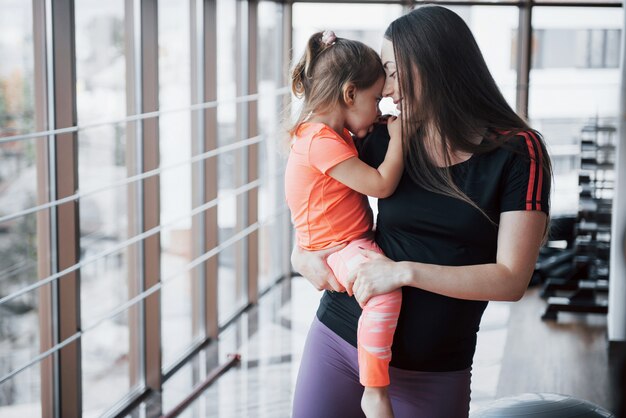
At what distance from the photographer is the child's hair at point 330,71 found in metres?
1.83

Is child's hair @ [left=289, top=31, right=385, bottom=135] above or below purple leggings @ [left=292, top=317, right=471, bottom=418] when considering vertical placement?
above

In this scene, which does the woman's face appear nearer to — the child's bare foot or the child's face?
the child's face

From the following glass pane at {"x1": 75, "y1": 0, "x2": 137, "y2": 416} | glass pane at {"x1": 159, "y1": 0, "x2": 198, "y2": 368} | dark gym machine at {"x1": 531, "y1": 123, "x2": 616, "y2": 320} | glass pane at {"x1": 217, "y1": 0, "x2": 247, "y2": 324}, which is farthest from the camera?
dark gym machine at {"x1": 531, "y1": 123, "x2": 616, "y2": 320}

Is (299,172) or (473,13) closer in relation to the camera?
(299,172)

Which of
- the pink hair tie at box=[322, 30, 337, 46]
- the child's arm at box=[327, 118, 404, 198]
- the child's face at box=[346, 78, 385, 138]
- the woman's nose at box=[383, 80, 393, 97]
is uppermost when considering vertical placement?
the pink hair tie at box=[322, 30, 337, 46]

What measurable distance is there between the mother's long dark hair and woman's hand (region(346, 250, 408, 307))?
0.53 ft

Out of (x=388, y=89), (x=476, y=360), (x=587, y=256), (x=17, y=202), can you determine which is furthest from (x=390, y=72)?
(x=587, y=256)

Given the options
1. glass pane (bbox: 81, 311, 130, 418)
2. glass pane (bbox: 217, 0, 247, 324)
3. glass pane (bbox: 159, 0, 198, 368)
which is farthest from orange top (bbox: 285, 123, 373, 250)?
glass pane (bbox: 217, 0, 247, 324)

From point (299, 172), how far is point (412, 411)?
1.77 ft

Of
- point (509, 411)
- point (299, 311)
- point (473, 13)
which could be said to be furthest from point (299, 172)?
point (473, 13)

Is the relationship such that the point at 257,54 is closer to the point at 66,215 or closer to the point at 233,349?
the point at 233,349

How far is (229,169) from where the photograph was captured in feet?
17.0

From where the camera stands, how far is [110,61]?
11.3 feet

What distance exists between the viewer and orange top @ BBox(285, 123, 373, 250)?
1849 mm
